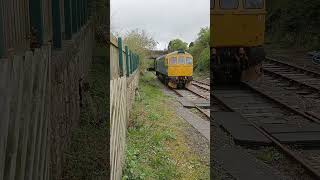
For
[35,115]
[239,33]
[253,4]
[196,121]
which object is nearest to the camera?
[35,115]

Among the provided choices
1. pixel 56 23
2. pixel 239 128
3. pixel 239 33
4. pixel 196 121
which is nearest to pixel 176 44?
pixel 239 33

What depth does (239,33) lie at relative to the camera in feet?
47.4

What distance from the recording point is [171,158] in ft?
24.6

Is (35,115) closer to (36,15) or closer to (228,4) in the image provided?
(36,15)

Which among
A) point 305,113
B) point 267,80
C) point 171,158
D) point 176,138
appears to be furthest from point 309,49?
point 171,158

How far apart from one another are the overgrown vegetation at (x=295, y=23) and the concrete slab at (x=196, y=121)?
13.4m

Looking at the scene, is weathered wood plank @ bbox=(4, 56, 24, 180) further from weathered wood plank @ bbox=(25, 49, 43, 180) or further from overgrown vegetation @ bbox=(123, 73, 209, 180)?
overgrown vegetation @ bbox=(123, 73, 209, 180)

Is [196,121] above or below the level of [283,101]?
below

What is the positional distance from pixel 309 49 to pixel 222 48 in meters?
12.1

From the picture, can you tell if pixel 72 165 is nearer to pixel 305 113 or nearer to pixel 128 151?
pixel 128 151

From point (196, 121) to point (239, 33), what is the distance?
3.79 metres

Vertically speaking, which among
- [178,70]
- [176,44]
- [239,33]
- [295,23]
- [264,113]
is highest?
[295,23]

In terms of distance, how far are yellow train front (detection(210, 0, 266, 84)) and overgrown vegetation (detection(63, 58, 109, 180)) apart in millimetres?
6346

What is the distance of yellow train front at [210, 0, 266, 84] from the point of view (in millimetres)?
14242
